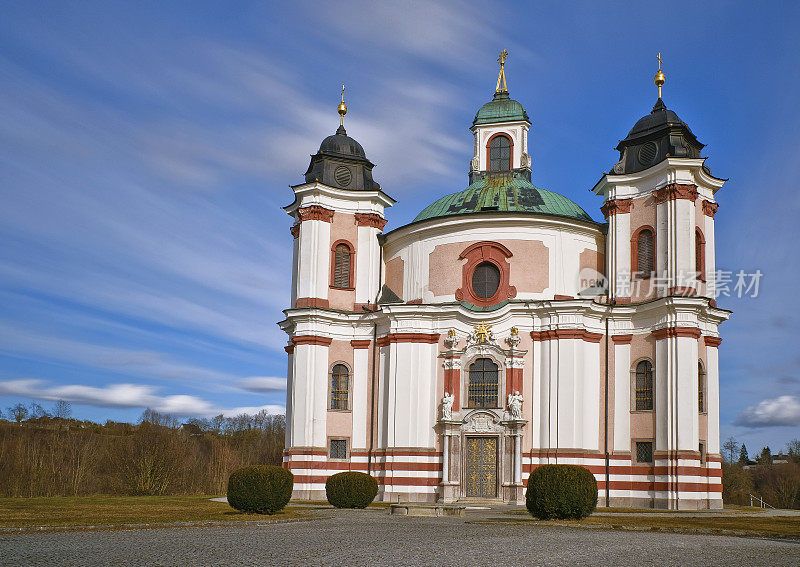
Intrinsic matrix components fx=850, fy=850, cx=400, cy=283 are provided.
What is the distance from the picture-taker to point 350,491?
107ft

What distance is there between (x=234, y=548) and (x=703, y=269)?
28449 millimetres

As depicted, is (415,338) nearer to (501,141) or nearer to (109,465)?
(501,141)

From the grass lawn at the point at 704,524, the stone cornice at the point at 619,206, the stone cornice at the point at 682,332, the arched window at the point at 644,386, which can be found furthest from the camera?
the stone cornice at the point at 619,206

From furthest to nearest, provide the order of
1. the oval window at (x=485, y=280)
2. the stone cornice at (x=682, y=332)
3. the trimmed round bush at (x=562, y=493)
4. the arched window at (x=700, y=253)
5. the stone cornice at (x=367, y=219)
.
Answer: the stone cornice at (x=367, y=219) → the oval window at (x=485, y=280) → the arched window at (x=700, y=253) → the stone cornice at (x=682, y=332) → the trimmed round bush at (x=562, y=493)

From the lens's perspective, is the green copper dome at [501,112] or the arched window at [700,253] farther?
the green copper dome at [501,112]

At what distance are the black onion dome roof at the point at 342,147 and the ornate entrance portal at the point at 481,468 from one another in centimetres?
1630

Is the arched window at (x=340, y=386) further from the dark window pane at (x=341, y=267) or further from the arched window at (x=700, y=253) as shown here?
the arched window at (x=700, y=253)

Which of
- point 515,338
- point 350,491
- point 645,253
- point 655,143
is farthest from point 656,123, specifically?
point 350,491

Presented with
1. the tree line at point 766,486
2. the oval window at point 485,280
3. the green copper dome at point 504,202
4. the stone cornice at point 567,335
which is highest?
the green copper dome at point 504,202

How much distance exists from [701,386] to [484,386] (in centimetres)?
947

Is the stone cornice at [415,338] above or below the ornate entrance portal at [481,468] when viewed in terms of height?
above

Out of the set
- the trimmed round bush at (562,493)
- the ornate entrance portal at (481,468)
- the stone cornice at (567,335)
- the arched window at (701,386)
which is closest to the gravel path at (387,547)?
the trimmed round bush at (562,493)

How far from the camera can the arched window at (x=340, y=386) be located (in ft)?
136

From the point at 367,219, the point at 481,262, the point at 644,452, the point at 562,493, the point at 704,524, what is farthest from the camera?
the point at 367,219
